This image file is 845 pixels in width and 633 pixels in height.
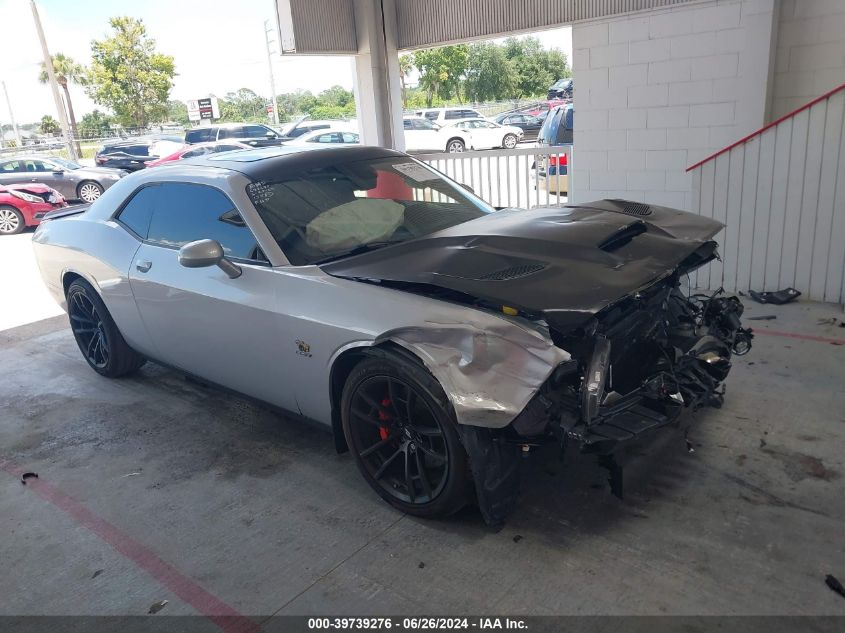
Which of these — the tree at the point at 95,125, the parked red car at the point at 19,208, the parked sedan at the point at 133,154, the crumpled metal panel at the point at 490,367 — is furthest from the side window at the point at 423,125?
the tree at the point at 95,125

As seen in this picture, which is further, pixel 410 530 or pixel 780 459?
pixel 780 459

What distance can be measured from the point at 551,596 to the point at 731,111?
619 cm

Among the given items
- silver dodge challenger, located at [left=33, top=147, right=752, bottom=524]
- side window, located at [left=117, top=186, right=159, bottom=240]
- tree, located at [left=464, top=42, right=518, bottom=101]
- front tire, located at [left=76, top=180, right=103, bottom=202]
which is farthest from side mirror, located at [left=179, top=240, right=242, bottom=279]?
tree, located at [left=464, top=42, right=518, bottom=101]

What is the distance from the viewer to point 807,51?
6555 mm

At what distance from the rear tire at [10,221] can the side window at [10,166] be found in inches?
146

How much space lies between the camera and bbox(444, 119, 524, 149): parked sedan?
22469 mm

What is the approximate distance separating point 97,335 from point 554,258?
12.3 feet

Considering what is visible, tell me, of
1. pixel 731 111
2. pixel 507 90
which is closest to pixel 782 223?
pixel 731 111

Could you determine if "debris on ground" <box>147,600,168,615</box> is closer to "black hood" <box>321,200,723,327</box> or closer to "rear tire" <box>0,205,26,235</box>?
"black hood" <box>321,200,723,327</box>

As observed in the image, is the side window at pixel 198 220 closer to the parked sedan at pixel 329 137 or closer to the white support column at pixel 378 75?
A: the white support column at pixel 378 75

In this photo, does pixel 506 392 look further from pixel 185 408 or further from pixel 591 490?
pixel 185 408

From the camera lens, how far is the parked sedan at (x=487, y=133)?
73.7 feet

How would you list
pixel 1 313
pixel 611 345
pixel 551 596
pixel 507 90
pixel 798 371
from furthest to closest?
pixel 507 90 → pixel 1 313 → pixel 798 371 → pixel 611 345 → pixel 551 596

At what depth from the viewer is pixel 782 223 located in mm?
5832
